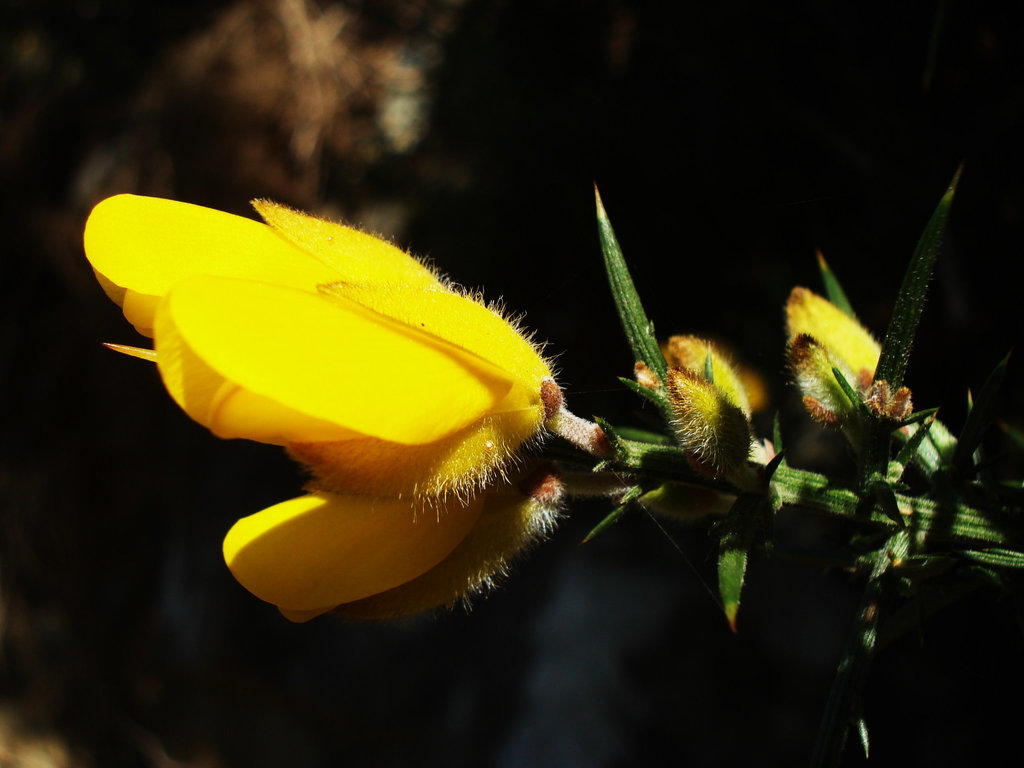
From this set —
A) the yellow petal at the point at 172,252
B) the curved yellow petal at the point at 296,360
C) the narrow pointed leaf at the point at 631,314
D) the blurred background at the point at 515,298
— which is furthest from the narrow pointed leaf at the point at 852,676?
the yellow petal at the point at 172,252

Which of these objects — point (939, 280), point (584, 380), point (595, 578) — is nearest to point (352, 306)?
point (939, 280)

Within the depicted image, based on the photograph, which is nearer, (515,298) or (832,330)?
(832,330)

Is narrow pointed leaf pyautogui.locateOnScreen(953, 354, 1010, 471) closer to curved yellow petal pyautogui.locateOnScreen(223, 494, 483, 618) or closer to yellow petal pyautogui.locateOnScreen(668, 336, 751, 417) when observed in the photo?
yellow petal pyautogui.locateOnScreen(668, 336, 751, 417)

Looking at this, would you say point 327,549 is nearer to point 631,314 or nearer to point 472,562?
point 472,562

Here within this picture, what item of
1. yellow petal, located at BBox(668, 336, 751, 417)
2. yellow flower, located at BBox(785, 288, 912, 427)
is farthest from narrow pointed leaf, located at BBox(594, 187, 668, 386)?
yellow flower, located at BBox(785, 288, 912, 427)

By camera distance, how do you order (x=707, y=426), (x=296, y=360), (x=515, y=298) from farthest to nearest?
(x=515, y=298) → (x=707, y=426) → (x=296, y=360)

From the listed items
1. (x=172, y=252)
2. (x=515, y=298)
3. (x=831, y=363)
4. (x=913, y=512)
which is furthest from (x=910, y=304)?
(x=515, y=298)
